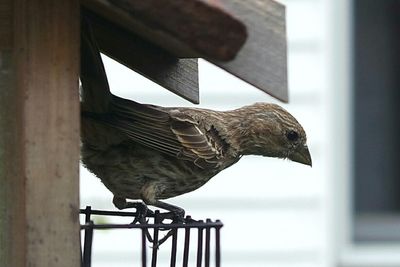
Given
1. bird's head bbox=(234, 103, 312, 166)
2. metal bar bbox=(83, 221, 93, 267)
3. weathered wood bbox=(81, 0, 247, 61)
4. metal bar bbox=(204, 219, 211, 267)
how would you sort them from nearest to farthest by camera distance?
weathered wood bbox=(81, 0, 247, 61) < metal bar bbox=(83, 221, 93, 267) < metal bar bbox=(204, 219, 211, 267) < bird's head bbox=(234, 103, 312, 166)

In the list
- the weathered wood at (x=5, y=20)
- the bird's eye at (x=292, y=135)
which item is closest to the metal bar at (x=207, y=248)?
the bird's eye at (x=292, y=135)

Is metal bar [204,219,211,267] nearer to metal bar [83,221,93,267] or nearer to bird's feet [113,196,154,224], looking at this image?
bird's feet [113,196,154,224]

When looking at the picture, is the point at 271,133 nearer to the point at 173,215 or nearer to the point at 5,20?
the point at 173,215

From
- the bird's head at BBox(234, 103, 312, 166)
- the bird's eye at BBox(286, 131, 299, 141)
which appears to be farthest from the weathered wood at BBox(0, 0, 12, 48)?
the bird's eye at BBox(286, 131, 299, 141)

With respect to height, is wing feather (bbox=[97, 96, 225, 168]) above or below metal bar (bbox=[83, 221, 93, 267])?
above

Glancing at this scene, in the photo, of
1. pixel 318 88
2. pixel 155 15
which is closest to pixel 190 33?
pixel 155 15

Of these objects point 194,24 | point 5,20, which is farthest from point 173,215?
point 194,24

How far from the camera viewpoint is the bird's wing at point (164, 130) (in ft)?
11.6

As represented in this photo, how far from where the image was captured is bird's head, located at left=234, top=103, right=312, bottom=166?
4.01m

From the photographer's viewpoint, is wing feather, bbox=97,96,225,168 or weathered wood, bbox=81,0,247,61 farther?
wing feather, bbox=97,96,225,168

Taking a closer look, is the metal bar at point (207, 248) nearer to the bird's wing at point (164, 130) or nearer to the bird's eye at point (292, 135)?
the bird's wing at point (164, 130)

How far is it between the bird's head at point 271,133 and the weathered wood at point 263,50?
0.92 metres

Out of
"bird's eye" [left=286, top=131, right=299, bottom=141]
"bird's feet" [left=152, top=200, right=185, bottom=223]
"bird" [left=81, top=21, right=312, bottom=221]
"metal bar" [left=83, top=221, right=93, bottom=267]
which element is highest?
"bird's eye" [left=286, top=131, right=299, bottom=141]

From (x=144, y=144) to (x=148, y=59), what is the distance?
0.79 feet
